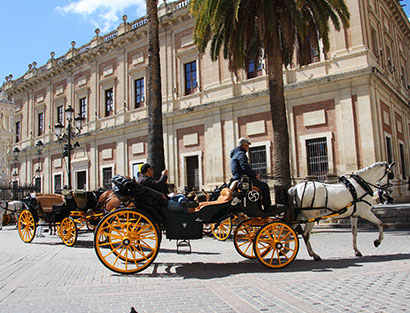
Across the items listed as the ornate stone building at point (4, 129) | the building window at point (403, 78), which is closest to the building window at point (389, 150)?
the building window at point (403, 78)

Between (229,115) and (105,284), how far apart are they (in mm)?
15927

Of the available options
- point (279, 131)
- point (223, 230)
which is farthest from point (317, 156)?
point (223, 230)

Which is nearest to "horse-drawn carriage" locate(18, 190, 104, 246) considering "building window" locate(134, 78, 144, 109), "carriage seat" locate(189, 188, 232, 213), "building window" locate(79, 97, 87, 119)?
"carriage seat" locate(189, 188, 232, 213)

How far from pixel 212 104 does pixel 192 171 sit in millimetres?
4249

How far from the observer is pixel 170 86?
23.3 metres

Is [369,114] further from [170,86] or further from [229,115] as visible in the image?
[170,86]

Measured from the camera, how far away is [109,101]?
89.4ft

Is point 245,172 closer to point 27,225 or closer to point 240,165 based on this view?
point 240,165

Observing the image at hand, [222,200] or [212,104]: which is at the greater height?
[212,104]

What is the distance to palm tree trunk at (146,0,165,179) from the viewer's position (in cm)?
1279

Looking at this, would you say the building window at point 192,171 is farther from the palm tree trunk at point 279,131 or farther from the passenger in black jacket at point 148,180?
the passenger in black jacket at point 148,180

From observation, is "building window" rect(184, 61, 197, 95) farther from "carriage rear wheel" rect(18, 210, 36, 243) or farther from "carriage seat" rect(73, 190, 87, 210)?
"carriage seat" rect(73, 190, 87, 210)

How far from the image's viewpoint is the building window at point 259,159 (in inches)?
750

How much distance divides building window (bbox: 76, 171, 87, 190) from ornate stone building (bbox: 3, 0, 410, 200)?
78mm
